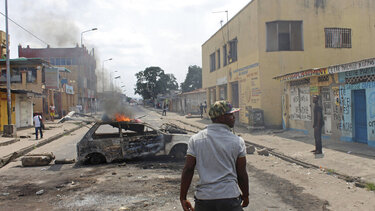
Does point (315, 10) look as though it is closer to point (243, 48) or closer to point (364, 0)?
point (364, 0)

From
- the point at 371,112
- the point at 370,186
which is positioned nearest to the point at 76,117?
the point at 370,186

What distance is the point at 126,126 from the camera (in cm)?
932

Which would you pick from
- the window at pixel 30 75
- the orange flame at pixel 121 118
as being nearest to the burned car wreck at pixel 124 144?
the orange flame at pixel 121 118

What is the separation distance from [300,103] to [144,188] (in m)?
11.0

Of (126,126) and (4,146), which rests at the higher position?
(126,126)

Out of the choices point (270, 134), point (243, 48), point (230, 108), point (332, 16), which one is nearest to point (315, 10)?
point (332, 16)

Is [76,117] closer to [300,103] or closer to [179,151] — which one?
[179,151]

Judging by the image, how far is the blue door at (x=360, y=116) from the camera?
11000mm

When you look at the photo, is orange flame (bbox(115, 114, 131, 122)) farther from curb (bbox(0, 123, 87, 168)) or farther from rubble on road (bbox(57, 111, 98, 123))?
curb (bbox(0, 123, 87, 168))

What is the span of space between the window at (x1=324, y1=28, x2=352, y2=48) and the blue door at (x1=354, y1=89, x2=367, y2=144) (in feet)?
28.5

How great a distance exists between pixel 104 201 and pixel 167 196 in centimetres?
117

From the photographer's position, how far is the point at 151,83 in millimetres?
102188

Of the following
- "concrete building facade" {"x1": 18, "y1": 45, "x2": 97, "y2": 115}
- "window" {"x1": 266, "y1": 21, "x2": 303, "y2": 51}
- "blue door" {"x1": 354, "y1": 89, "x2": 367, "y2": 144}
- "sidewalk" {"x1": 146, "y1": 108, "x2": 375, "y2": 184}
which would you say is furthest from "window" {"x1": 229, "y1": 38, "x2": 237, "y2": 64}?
"concrete building facade" {"x1": 18, "y1": 45, "x2": 97, "y2": 115}

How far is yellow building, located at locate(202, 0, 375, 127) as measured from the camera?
18.2 meters
